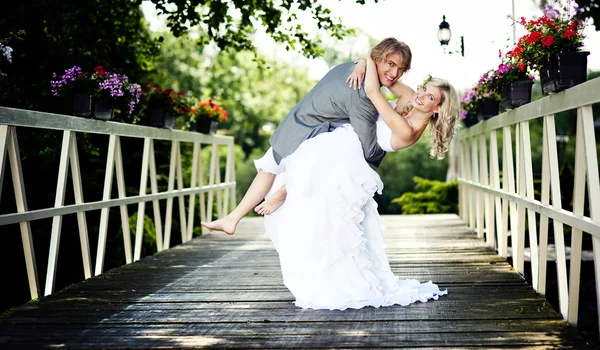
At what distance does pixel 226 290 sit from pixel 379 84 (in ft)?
4.86

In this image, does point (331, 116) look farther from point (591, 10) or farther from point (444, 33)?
point (444, 33)

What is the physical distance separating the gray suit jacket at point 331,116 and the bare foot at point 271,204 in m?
0.21

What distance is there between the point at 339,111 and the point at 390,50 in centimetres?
42

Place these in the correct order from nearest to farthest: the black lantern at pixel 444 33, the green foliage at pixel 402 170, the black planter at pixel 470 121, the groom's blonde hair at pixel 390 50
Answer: the groom's blonde hair at pixel 390 50, the black planter at pixel 470 121, the black lantern at pixel 444 33, the green foliage at pixel 402 170

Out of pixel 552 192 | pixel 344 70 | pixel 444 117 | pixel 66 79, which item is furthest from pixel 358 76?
pixel 66 79

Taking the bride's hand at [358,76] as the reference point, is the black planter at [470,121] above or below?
above

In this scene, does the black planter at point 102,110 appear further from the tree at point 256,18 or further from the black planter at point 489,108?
the black planter at point 489,108

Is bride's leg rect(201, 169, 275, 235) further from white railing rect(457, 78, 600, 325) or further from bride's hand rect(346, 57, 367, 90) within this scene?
white railing rect(457, 78, 600, 325)

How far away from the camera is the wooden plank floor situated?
310 cm

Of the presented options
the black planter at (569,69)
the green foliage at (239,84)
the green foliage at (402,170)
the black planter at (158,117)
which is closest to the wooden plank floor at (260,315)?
the black planter at (569,69)

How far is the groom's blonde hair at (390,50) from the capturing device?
4.01m

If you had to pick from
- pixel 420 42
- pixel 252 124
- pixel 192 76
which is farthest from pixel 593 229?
pixel 252 124

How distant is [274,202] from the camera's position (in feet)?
13.7

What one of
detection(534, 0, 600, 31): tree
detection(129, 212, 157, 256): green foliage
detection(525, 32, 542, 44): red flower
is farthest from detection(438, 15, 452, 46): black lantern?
detection(534, 0, 600, 31): tree
